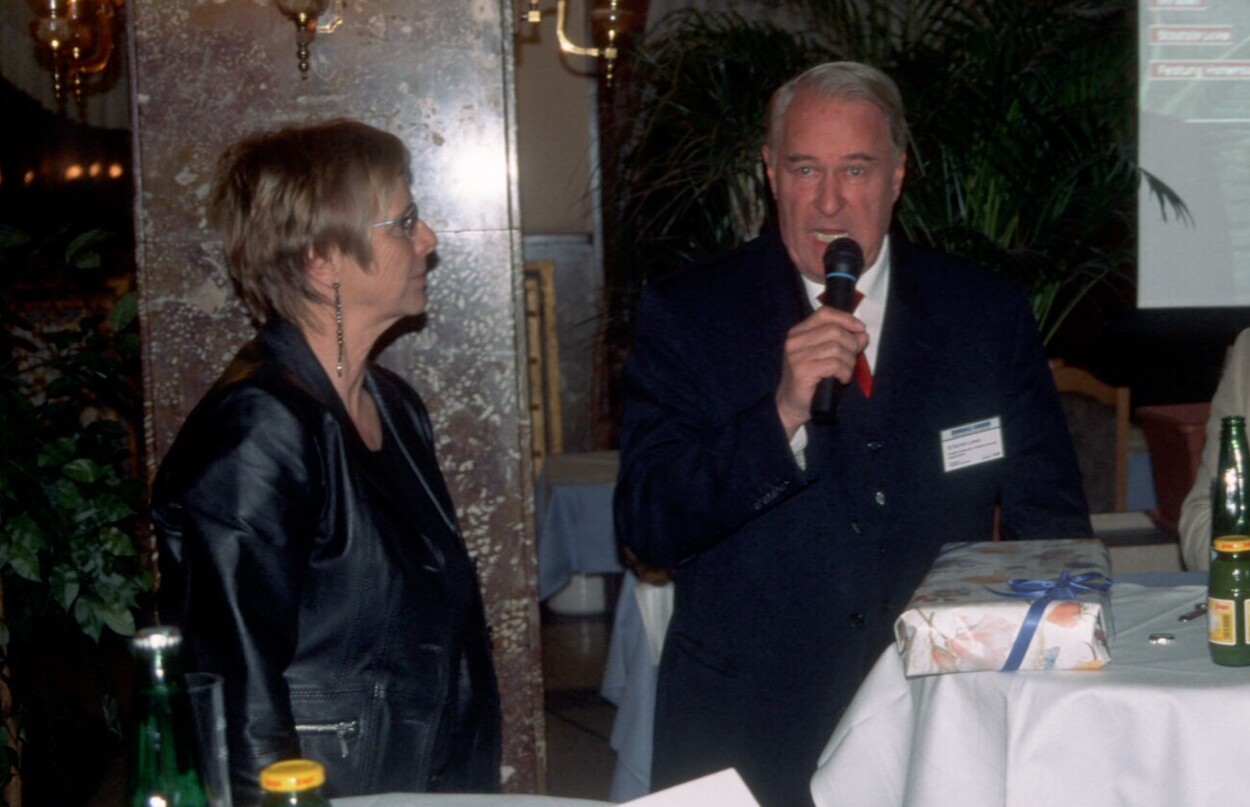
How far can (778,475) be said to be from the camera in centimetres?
183

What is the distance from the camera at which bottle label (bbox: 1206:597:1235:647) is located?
150 centimetres

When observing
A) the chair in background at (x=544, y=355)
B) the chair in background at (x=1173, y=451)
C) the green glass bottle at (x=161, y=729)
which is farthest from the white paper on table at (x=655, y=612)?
the chair in background at (x=544, y=355)

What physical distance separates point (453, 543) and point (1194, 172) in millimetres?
2698

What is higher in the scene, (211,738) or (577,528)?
(211,738)

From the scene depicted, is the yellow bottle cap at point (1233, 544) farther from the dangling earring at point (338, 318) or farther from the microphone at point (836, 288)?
the dangling earring at point (338, 318)

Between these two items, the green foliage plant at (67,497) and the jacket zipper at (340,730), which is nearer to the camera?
the jacket zipper at (340,730)

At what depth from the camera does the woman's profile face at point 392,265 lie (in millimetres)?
1946

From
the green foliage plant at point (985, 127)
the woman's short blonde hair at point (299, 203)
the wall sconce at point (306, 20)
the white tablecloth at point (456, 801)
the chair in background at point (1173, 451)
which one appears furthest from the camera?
the green foliage plant at point (985, 127)

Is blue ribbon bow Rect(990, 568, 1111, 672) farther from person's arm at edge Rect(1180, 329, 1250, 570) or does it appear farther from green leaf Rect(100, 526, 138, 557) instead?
green leaf Rect(100, 526, 138, 557)

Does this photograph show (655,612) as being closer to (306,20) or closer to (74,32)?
(306,20)

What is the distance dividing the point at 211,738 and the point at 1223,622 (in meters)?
1.07

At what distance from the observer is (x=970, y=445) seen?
200 centimetres

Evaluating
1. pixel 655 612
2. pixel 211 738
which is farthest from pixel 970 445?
pixel 655 612

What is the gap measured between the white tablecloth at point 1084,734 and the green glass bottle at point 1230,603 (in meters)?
0.02
